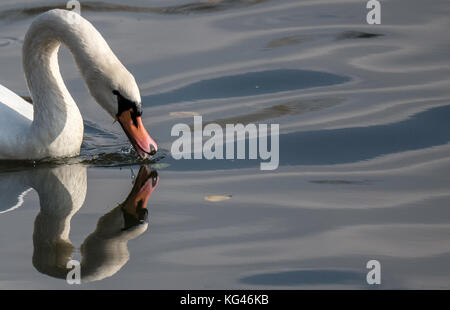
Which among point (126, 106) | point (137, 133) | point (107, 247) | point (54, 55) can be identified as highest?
point (54, 55)

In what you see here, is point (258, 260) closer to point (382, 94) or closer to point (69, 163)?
point (69, 163)

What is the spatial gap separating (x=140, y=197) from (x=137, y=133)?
2.09 ft

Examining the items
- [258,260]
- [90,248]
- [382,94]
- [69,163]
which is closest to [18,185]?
[69,163]

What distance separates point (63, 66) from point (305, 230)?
4674mm

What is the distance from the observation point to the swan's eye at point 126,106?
723cm

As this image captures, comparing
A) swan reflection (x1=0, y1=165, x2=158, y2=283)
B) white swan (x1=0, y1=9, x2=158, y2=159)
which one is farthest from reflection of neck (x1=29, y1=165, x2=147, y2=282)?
white swan (x1=0, y1=9, x2=158, y2=159)

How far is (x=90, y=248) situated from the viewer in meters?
6.14

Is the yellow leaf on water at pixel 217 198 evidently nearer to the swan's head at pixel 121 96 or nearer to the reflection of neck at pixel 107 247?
the reflection of neck at pixel 107 247

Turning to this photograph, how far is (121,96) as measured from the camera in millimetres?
7238

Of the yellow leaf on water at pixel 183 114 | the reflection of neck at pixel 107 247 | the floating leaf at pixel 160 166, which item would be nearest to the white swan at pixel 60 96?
the floating leaf at pixel 160 166

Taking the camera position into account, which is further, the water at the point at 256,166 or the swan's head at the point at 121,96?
the swan's head at the point at 121,96

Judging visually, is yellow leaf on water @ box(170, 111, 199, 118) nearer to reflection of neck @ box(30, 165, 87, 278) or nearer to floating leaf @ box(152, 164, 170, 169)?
floating leaf @ box(152, 164, 170, 169)

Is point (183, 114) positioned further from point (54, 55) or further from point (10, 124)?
point (10, 124)

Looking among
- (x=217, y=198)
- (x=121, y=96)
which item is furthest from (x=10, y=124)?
(x=217, y=198)
